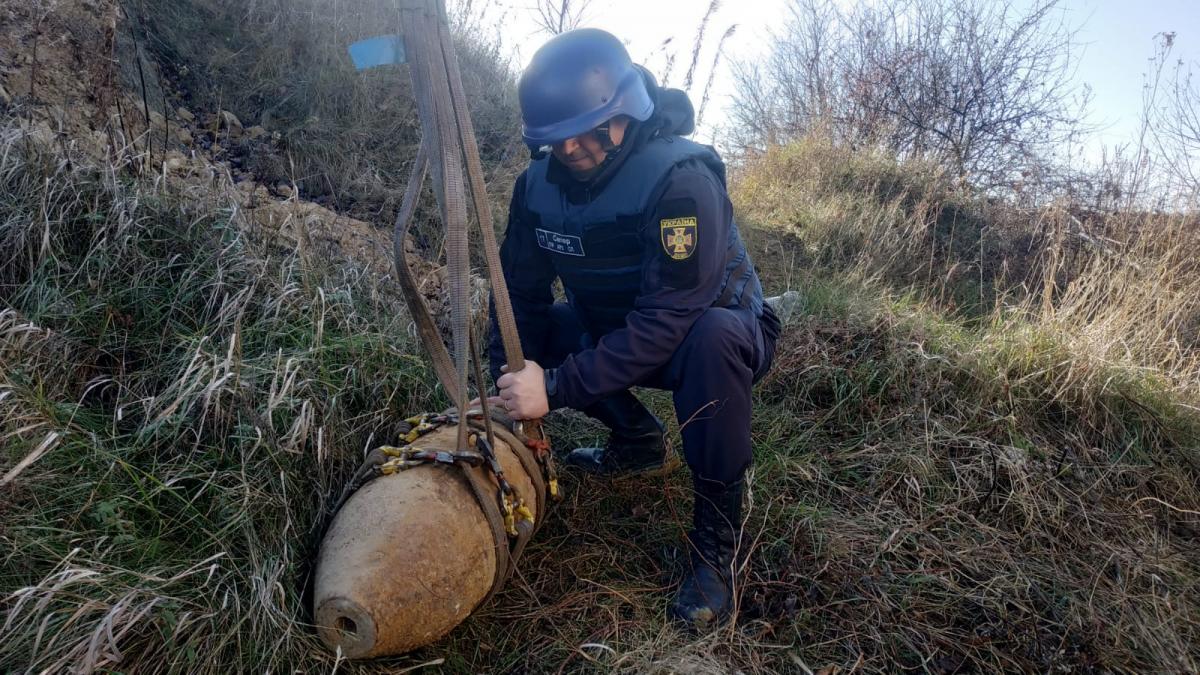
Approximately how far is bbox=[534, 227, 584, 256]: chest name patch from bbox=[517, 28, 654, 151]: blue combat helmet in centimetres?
31

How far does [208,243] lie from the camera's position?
8.45ft

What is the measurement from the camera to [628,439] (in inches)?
105

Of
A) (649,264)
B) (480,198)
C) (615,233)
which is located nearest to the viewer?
(480,198)

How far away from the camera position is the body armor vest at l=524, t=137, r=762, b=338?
2135 millimetres

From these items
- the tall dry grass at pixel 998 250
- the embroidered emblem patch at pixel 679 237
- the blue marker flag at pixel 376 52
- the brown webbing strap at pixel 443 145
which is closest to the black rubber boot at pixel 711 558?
the embroidered emblem patch at pixel 679 237

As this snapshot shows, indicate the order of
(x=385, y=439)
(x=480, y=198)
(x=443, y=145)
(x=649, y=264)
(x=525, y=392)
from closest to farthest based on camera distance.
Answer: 1. (x=443, y=145)
2. (x=480, y=198)
3. (x=525, y=392)
4. (x=649, y=264)
5. (x=385, y=439)

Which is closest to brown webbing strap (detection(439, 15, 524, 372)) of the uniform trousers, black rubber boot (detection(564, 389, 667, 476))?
the uniform trousers

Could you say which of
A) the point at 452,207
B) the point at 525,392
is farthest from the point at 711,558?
the point at 452,207

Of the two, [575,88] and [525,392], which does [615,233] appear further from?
[525,392]

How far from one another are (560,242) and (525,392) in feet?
1.96

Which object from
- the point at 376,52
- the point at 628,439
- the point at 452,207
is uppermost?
the point at 376,52

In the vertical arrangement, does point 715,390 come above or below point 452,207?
below

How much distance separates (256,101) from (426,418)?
132 inches

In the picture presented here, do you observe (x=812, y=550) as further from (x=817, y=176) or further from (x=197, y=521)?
(x=817, y=176)
